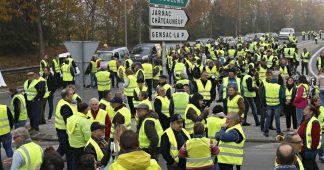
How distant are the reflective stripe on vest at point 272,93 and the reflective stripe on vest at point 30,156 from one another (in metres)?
8.20

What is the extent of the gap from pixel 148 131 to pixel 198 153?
4.23 feet

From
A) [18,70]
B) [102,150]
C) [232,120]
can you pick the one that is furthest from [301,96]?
[18,70]

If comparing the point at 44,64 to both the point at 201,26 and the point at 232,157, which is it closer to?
the point at 232,157

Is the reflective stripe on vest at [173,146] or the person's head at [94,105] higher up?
the person's head at [94,105]

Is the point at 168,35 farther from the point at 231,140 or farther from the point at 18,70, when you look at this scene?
the point at 18,70

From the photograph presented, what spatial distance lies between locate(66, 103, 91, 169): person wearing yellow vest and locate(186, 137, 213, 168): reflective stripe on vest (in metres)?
2.42

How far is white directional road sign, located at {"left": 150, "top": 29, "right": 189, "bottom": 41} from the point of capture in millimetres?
11462

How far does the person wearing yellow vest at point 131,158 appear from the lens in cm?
551

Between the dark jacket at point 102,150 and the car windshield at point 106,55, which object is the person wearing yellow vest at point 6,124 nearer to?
the dark jacket at point 102,150

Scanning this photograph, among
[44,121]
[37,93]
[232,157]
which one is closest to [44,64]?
[44,121]

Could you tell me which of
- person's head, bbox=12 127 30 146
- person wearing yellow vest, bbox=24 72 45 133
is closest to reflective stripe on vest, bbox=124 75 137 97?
person wearing yellow vest, bbox=24 72 45 133

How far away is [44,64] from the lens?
23.9 meters

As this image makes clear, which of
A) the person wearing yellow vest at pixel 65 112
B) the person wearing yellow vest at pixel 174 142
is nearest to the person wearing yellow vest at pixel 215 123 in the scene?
the person wearing yellow vest at pixel 174 142

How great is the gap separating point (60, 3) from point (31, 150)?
3180cm
